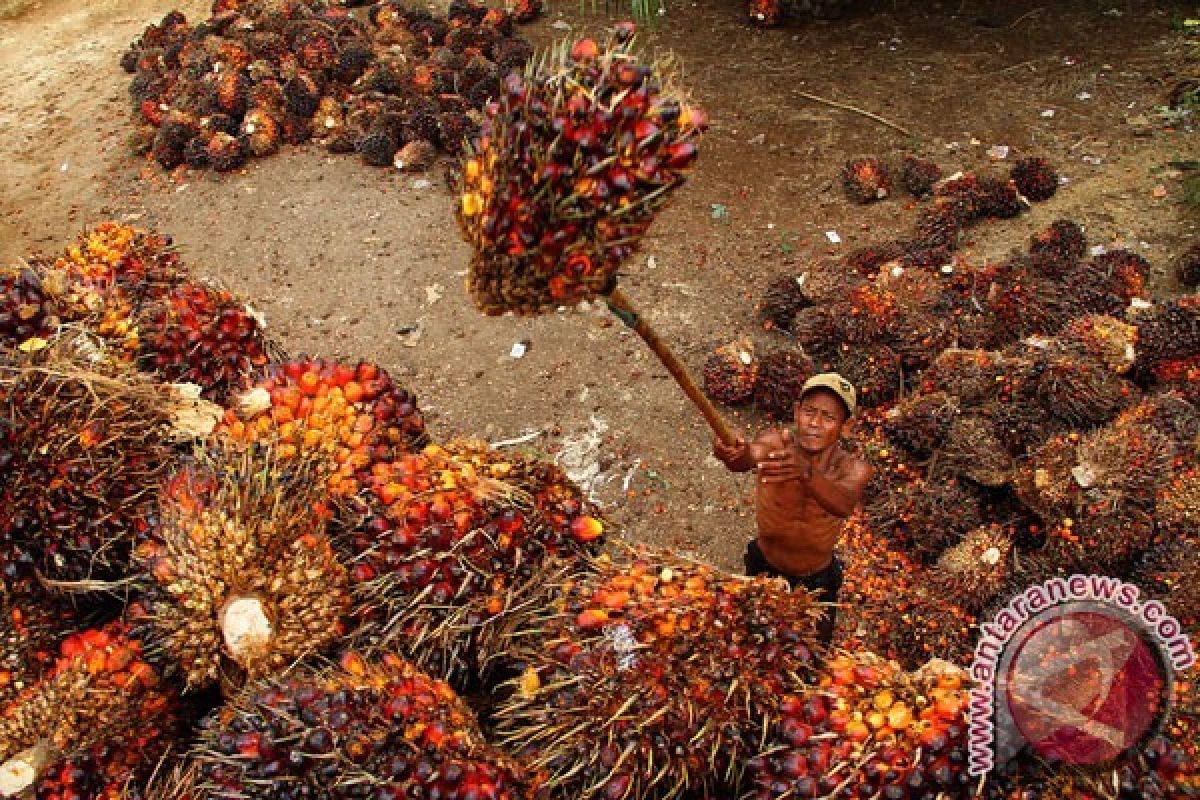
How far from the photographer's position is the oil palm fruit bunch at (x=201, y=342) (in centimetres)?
270

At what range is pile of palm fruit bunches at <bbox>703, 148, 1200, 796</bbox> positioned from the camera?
3.44 m

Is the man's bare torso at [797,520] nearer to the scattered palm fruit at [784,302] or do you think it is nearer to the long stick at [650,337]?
the long stick at [650,337]

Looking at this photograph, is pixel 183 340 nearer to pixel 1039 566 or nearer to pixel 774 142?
pixel 1039 566

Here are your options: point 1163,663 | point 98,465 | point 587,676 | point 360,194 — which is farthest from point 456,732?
point 360,194

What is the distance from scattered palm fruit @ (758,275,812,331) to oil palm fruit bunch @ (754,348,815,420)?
14.5 inches

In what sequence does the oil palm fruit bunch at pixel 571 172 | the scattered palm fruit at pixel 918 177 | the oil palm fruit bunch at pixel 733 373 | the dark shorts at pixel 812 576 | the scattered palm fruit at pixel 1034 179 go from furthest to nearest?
the scattered palm fruit at pixel 918 177, the scattered palm fruit at pixel 1034 179, the oil palm fruit bunch at pixel 733 373, the dark shorts at pixel 812 576, the oil palm fruit bunch at pixel 571 172

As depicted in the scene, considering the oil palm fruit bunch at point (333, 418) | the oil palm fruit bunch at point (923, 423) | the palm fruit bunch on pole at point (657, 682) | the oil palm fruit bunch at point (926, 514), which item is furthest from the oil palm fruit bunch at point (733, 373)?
the palm fruit bunch on pole at point (657, 682)

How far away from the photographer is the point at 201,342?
2.74 metres

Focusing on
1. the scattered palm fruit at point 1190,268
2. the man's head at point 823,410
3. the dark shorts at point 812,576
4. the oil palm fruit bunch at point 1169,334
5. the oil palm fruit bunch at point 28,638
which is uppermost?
the oil palm fruit bunch at point 28,638

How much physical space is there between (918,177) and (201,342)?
4.41 metres

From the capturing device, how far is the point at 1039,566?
3541 mm

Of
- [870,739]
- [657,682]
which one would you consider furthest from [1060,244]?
[657,682]

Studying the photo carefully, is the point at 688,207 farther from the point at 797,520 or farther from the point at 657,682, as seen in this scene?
the point at 657,682

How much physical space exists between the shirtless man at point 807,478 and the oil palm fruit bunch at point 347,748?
41.2 inches
